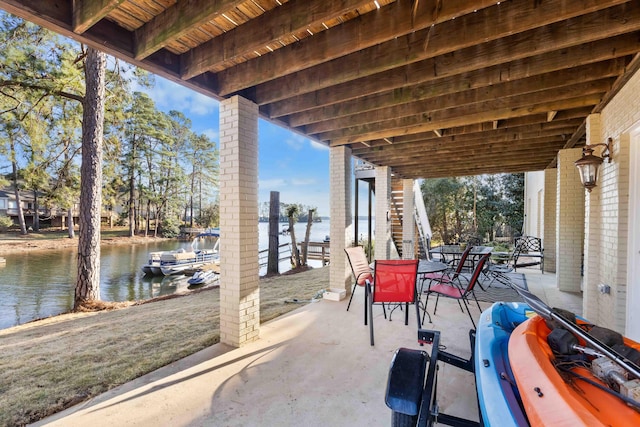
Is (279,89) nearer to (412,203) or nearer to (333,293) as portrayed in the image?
(333,293)

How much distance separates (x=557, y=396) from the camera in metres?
0.96

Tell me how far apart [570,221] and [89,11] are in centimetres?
736

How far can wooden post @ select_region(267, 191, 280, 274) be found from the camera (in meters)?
8.59

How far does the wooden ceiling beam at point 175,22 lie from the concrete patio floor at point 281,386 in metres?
2.79

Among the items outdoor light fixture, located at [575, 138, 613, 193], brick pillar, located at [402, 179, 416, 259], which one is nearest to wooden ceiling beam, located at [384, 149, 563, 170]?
brick pillar, located at [402, 179, 416, 259]

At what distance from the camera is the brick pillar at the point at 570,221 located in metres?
5.30

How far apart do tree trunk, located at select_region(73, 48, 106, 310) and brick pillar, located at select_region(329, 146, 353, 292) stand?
16.2 feet

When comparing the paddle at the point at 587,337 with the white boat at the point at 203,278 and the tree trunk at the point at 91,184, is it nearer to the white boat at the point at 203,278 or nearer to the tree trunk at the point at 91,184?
the tree trunk at the point at 91,184

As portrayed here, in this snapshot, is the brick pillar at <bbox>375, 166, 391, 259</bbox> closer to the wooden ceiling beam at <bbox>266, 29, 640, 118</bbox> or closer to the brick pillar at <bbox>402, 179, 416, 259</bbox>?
the brick pillar at <bbox>402, 179, 416, 259</bbox>

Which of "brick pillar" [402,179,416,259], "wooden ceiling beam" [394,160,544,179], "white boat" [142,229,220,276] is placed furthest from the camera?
"white boat" [142,229,220,276]

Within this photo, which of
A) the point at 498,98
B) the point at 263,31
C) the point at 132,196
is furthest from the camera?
the point at 132,196

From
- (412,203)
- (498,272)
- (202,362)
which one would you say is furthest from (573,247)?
(202,362)

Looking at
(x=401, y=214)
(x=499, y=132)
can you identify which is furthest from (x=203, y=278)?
(x=499, y=132)

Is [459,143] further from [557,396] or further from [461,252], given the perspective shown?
[557,396]
